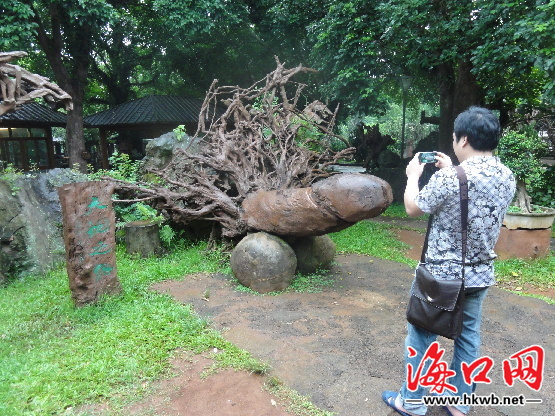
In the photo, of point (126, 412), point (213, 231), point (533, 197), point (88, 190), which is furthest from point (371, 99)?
point (126, 412)

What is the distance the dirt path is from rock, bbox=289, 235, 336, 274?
306 mm

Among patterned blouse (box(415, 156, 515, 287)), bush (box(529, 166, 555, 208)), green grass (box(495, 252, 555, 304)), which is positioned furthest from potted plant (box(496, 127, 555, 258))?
patterned blouse (box(415, 156, 515, 287))

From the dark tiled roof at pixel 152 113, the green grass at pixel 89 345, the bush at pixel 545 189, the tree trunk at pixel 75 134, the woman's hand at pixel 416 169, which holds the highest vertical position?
the dark tiled roof at pixel 152 113

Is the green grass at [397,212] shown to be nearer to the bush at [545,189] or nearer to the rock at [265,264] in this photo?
the bush at [545,189]

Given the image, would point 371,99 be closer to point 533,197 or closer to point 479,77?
point 479,77

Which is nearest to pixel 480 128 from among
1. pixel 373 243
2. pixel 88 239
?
pixel 88 239

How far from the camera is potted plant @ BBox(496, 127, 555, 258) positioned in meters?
6.31

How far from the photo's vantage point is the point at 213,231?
661cm

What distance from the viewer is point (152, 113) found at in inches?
584

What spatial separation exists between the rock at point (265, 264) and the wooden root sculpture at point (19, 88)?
11.8 feet

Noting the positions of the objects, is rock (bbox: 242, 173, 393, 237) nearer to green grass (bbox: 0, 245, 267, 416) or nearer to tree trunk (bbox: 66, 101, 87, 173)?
green grass (bbox: 0, 245, 267, 416)

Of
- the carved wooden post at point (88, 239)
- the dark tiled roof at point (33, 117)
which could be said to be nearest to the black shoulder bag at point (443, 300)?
the carved wooden post at point (88, 239)

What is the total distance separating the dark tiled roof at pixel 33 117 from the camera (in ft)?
49.6

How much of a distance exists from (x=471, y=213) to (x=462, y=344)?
0.86m
